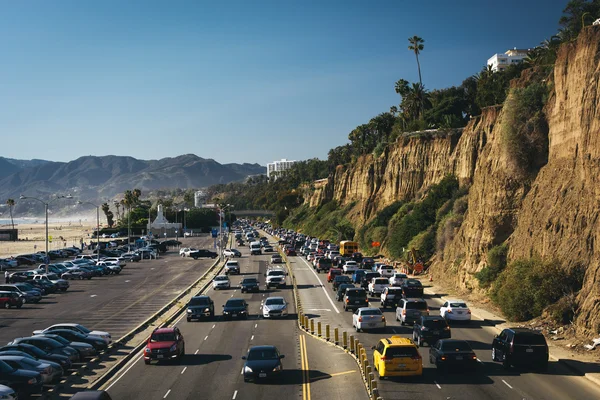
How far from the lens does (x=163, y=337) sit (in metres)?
28.0

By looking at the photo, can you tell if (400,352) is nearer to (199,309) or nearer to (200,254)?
(199,309)

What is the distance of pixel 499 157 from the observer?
5216cm

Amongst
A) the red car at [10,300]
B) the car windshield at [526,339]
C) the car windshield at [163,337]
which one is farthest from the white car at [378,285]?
the car windshield at [526,339]

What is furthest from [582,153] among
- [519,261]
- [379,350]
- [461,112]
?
[461,112]

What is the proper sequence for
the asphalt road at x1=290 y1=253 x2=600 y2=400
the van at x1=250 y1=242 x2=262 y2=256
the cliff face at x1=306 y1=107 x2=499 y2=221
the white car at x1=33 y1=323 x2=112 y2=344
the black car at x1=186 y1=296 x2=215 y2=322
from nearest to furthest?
the asphalt road at x1=290 y1=253 x2=600 y2=400 < the white car at x1=33 y1=323 x2=112 y2=344 < the black car at x1=186 y1=296 x2=215 y2=322 < the cliff face at x1=306 y1=107 x2=499 y2=221 < the van at x1=250 y1=242 x2=262 y2=256

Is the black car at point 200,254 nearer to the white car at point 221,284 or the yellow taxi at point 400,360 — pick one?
the white car at point 221,284

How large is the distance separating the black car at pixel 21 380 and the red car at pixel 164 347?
5.25 m

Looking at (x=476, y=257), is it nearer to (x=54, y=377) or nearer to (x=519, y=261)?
(x=519, y=261)

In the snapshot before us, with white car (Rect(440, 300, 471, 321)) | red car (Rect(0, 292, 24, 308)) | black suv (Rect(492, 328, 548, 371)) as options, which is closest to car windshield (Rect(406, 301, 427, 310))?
white car (Rect(440, 300, 471, 321))

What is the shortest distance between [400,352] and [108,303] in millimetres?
31976

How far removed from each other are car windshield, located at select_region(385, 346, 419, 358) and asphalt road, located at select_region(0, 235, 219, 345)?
55.1 ft

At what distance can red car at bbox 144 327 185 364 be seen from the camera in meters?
27.3

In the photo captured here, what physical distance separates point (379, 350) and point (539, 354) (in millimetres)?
5939

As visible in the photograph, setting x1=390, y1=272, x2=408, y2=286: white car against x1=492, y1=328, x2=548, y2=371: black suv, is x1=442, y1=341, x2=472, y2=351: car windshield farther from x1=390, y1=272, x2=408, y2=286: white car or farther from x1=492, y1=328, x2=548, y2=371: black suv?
x1=390, y1=272, x2=408, y2=286: white car
